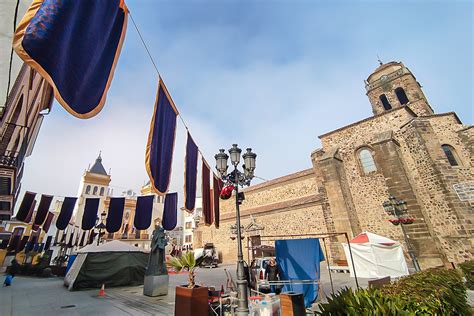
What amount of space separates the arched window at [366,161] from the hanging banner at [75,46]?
16094mm

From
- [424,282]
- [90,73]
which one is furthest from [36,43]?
[424,282]

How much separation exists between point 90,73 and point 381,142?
52.1ft

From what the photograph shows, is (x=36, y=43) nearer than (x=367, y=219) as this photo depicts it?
Yes

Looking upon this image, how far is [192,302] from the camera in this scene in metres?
4.52

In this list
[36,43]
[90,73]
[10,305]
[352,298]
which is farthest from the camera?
[10,305]

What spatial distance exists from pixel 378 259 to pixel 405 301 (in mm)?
6550

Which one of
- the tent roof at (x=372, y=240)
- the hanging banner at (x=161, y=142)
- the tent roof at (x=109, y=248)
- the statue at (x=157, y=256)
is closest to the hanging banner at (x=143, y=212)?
the tent roof at (x=109, y=248)

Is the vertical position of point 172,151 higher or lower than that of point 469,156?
lower

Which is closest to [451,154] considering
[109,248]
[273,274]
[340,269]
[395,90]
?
[340,269]

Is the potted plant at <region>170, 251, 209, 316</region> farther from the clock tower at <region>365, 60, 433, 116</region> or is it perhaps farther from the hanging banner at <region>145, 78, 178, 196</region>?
the clock tower at <region>365, 60, 433, 116</region>

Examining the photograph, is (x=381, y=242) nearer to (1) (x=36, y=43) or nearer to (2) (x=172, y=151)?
(2) (x=172, y=151)

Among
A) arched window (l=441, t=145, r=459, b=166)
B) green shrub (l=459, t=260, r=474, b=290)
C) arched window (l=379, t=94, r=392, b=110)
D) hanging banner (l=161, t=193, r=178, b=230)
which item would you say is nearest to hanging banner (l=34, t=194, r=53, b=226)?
hanging banner (l=161, t=193, r=178, b=230)

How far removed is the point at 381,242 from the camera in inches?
353

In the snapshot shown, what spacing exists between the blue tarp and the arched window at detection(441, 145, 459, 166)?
1175 cm
